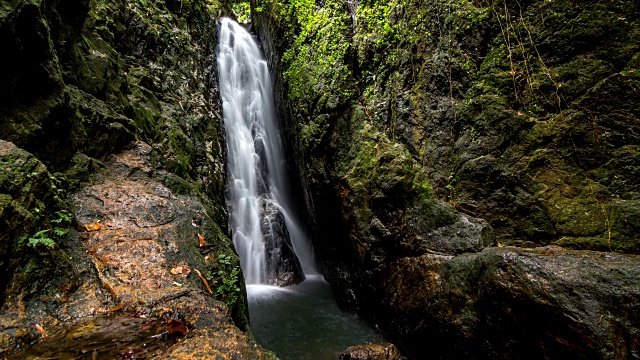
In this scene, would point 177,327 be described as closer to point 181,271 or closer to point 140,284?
point 140,284

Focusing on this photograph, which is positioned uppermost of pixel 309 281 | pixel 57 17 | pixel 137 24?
pixel 137 24

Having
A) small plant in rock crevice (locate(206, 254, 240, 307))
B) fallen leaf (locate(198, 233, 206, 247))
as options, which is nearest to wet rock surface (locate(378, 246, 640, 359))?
small plant in rock crevice (locate(206, 254, 240, 307))

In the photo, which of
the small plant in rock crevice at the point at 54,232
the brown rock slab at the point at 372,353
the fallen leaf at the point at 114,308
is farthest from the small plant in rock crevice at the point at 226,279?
the brown rock slab at the point at 372,353

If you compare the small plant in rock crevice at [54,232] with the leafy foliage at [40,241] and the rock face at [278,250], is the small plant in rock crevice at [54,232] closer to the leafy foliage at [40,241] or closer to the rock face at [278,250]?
the leafy foliage at [40,241]

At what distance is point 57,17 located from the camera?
4.18 meters

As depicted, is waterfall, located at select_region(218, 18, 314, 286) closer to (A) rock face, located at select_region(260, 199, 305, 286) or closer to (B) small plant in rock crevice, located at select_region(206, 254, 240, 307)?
(A) rock face, located at select_region(260, 199, 305, 286)

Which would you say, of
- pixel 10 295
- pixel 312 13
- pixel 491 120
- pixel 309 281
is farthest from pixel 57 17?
pixel 309 281

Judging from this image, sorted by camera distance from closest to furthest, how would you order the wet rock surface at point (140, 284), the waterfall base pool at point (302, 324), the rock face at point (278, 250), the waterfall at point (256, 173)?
the wet rock surface at point (140, 284) < the waterfall base pool at point (302, 324) < the rock face at point (278, 250) < the waterfall at point (256, 173)

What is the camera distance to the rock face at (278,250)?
30.4 feet

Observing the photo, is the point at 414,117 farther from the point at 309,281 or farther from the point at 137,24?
the point at 137,24

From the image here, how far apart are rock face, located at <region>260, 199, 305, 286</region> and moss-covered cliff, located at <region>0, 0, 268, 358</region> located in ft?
11.2

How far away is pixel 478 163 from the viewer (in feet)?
17.7

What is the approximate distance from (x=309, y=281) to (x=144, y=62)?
25.7ft

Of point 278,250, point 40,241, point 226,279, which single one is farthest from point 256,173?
point 40,241
